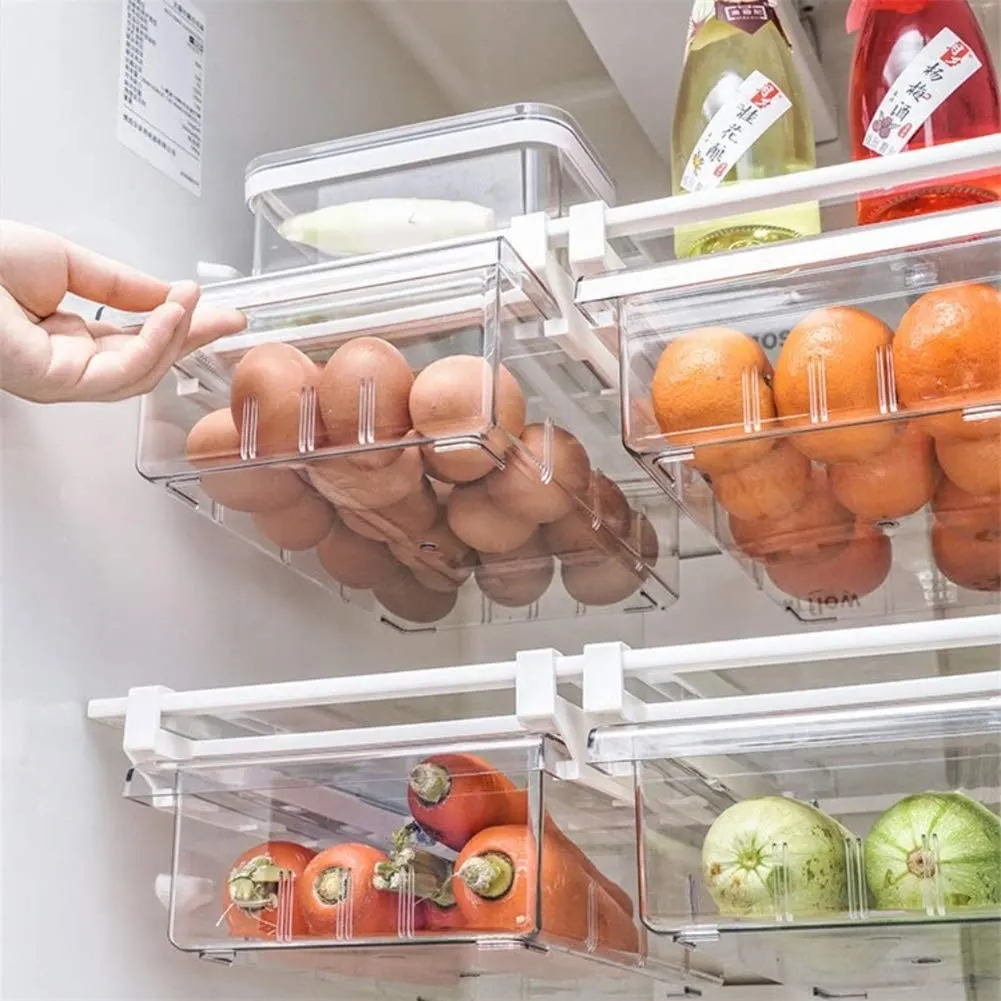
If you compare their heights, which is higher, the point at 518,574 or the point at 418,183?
the point at 418,183

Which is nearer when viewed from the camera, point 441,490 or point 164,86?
point 441,490

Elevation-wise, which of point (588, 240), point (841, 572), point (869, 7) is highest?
point (869, 7)

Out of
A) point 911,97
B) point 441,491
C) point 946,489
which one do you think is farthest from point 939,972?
point 911,97

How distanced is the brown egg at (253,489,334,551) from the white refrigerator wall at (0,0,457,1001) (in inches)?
Result: 4.1

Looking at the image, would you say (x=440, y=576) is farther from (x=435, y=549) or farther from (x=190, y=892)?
(x=190, y=892)

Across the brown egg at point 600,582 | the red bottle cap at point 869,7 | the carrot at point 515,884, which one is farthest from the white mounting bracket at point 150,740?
the red bottle cap at point 869,7

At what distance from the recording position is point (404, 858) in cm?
91

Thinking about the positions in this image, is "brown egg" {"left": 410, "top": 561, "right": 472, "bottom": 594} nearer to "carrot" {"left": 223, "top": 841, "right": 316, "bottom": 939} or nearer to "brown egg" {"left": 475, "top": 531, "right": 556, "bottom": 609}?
"brown egg" {"left": 475, "top": 531, "right": 556, "bottom": 609}

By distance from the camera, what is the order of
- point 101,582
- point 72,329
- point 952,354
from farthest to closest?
1. point 101,582
2. point 72,329
3. point 952,354

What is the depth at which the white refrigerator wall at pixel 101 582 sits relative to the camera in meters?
0.96

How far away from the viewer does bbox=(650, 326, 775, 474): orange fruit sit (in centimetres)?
89

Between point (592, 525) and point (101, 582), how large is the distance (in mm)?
372

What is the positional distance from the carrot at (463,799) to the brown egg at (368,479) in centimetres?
19

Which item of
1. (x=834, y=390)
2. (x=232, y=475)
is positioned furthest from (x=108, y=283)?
(x=834, y=390)
